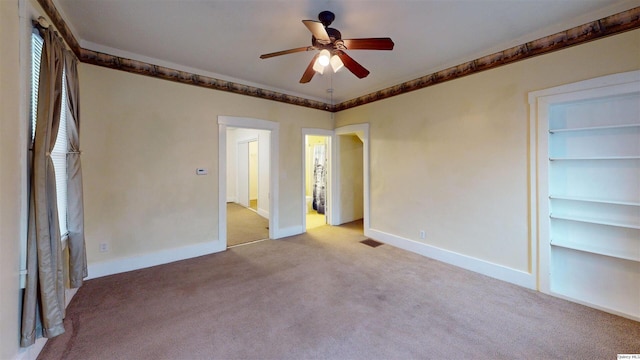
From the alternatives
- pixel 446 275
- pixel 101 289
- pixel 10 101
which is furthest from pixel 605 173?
pixel 101 289

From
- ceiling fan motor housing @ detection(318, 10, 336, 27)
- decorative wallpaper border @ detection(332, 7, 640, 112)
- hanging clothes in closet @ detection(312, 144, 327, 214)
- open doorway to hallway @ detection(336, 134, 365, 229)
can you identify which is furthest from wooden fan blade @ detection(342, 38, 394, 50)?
hanging clothes in closet @ detection(312, 144, 327, 214)

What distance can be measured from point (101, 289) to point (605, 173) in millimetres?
5324

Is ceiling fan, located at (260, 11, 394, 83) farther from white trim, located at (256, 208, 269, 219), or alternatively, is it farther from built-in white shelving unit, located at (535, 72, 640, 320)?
white trim, located at (256, 208, 269, 219)

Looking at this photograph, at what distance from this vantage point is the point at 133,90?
3090mm

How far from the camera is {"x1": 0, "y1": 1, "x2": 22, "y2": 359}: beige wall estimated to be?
137 centimetres

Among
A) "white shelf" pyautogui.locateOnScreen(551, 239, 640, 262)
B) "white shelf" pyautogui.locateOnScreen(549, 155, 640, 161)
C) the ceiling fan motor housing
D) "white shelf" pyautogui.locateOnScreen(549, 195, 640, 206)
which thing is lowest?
"white shelf" pyautogui.locateOnScreen(551, 239, 640, 262)

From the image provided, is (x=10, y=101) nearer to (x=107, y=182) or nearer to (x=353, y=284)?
(x=107, y=182)

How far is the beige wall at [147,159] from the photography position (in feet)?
9.44

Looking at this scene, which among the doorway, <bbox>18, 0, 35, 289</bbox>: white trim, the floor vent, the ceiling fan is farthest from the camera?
the doorway

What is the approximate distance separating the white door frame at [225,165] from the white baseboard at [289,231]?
23mm

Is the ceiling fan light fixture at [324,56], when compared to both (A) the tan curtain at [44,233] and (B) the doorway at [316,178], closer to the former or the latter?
(A) the tan curtain at [44,233]

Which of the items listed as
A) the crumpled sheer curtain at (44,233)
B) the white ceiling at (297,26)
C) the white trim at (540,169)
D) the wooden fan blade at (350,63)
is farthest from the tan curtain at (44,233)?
the white trim at (540,169)

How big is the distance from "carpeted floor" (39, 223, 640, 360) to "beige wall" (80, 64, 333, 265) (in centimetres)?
52

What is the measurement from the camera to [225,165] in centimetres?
385
